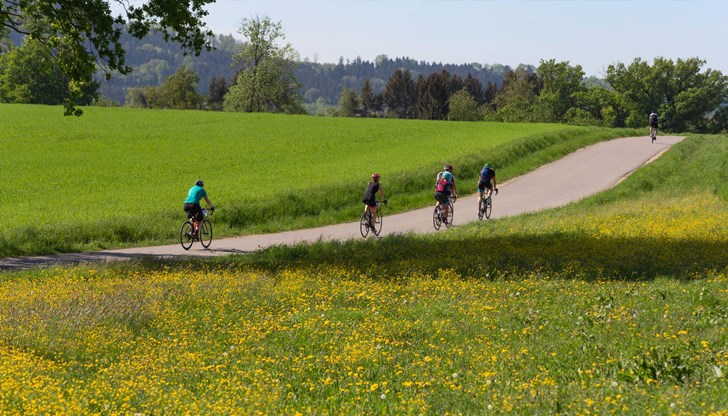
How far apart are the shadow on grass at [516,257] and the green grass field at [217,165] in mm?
8016

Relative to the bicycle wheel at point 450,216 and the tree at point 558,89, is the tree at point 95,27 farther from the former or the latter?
the tree at point 558,89

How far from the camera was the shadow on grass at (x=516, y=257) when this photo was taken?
51.1ft

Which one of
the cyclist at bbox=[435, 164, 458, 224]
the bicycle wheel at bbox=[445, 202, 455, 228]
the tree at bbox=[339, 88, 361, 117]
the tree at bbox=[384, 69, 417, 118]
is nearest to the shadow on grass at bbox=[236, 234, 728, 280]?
the cyclist at bbox=[435, 164, 458, 224]

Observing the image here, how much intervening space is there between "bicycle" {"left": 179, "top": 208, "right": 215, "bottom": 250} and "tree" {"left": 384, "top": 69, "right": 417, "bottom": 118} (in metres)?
153

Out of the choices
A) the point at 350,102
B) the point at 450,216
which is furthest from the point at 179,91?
the point at 450,216

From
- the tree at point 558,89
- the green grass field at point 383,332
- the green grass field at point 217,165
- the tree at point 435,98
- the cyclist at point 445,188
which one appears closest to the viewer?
the green grass field at point 383,332

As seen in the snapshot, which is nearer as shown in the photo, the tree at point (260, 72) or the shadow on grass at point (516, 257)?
the shadow on grass at point (516, 257)

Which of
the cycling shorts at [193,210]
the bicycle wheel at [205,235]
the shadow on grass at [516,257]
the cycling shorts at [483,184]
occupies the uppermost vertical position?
the cycling shorts at [483,184]

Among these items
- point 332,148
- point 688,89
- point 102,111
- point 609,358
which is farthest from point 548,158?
point 688,89

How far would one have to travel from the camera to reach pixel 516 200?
34844 mm

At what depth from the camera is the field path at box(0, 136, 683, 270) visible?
22.2 meters

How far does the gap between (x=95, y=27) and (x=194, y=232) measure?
658cm

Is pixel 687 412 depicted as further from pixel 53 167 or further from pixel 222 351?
pixel 53 167

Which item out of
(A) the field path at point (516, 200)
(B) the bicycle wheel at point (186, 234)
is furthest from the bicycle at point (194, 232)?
(A) the field path at point (516, 200)
